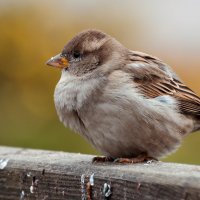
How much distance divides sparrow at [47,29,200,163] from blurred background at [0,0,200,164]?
145 cm

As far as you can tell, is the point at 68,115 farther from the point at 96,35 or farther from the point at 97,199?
the point at 97,199

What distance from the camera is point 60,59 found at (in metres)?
3.90

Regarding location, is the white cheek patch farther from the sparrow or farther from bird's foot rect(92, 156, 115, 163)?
bird's foot rect(92, 156, 115, 163)

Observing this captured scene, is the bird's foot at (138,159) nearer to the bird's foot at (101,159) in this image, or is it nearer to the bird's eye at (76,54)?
the bird's foot at (101,159)

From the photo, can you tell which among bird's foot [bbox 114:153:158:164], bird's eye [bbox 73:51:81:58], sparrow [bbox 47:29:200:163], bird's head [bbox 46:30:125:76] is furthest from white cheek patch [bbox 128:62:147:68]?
bird's foot [bbox 114:153:158:164]

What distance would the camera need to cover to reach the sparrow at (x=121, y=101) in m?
3.44

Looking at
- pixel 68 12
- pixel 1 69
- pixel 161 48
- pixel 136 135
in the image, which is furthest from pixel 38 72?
pixel 136 135

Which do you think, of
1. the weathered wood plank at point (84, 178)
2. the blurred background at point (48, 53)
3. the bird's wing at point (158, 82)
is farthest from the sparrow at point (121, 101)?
the blurred background at point (48, 53)

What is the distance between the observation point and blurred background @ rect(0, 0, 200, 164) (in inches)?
213

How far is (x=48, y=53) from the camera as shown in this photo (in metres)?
5.86

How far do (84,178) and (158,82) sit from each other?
1.17 metres

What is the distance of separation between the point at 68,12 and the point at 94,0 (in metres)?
0.40

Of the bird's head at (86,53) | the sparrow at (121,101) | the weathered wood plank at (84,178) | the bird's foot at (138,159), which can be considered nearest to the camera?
the weathered wood plank at (84,178)

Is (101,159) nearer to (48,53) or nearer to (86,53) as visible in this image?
(86,53)
